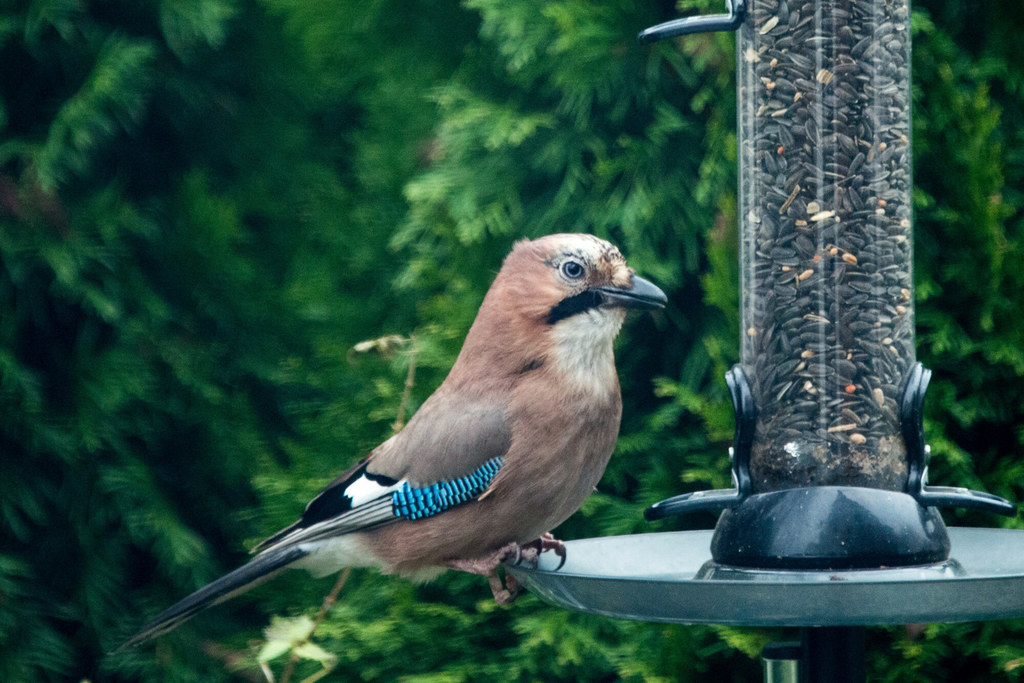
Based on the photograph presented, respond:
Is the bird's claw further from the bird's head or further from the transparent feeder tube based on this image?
the transparent feeder tube

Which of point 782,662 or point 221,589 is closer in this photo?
point 782,662

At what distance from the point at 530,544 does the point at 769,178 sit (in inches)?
38.8

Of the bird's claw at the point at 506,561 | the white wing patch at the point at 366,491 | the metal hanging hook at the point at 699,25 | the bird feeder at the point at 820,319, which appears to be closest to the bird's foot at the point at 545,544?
the bird's claw at the point at 506,561

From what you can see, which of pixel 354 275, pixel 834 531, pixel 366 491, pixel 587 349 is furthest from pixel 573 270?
pixel 354 275

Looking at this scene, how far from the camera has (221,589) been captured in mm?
2689

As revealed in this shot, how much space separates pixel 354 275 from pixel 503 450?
170cm

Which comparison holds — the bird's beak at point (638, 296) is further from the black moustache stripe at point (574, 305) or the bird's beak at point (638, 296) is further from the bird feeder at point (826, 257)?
the bird feeder at point (826, 257)

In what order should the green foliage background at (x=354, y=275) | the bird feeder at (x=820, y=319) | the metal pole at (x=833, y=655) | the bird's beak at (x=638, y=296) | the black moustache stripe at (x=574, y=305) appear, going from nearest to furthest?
the metal pole at (x=833, y=655) → the bird feeder at (x=820, y=319) → the bird's beak at (x=638, y=296) → the black moustache stripe at (x=574, y=305) → the green foliage background at (x=354, y=275)

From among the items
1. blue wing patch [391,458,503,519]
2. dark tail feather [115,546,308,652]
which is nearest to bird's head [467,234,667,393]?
blue wing patch [391,458,503,519]

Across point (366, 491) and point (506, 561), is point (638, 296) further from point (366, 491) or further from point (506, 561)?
point (366, 491)

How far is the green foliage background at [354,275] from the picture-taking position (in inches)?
123

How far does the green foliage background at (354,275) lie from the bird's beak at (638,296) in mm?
528

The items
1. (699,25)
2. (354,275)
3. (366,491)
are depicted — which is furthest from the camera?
(354,275)

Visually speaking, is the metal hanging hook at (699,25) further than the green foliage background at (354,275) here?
No
